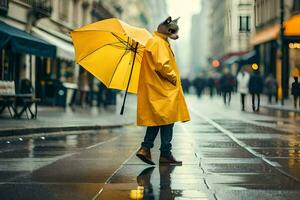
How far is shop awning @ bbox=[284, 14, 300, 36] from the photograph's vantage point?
41.7 meters

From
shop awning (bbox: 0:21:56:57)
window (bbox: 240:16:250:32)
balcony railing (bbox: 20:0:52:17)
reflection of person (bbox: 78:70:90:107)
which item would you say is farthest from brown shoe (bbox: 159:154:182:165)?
window (bbox: 240:16:250:32)

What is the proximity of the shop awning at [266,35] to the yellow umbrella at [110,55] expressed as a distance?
36075mm

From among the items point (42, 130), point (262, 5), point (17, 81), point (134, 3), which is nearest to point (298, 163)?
point (42, 130)

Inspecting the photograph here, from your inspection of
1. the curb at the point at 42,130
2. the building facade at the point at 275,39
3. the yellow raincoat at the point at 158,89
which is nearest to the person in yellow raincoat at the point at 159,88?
the yellow raincoat at the point at 158,89

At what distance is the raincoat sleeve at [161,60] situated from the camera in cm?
779

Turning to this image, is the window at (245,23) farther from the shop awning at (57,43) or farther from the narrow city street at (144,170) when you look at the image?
the narrow city street at (144,170)

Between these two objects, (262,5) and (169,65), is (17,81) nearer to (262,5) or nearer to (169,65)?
(169,65)

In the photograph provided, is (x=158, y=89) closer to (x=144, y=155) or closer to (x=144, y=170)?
(x=144, y=155)

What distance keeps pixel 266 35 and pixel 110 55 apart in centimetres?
4203

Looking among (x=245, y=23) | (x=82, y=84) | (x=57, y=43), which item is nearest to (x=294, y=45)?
(x=245, y=23)

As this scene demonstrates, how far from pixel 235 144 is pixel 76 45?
3660 millimetres

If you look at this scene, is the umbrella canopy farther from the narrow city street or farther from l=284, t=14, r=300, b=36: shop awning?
l=284, t=14, r=300, b=36: shop awning

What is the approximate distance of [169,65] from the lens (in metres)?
7.87

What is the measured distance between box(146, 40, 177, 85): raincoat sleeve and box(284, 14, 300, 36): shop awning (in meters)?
35.5
